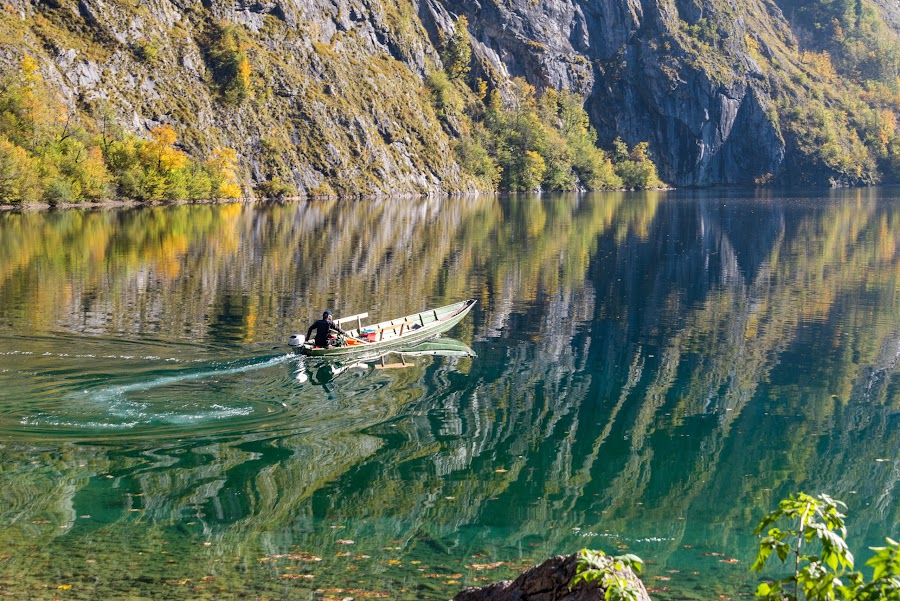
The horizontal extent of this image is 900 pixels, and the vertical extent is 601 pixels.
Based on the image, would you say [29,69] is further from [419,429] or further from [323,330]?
[419,429]

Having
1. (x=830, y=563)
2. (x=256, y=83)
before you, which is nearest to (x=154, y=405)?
(x=830, y=563)

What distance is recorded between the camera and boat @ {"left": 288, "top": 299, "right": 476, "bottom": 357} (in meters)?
31.7

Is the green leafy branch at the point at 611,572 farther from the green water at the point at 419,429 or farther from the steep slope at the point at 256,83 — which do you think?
the steep slope at the point at 256,83

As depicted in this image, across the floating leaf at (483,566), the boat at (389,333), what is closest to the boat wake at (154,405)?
the boat at (389,333)

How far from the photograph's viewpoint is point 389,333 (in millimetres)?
34750

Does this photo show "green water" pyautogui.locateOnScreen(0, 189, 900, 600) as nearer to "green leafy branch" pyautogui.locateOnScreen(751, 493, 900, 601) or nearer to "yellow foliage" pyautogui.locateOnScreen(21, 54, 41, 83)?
"green leafy branch" pyautogui.locateOnScreen(751, 493, 900, 601)

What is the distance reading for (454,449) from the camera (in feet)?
73.0

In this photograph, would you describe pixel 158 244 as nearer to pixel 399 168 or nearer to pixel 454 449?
pixel 454 449

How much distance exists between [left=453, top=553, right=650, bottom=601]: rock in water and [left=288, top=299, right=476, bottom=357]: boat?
21.5m

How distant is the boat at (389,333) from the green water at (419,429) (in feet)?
2.53

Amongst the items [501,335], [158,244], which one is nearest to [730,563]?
[501,335]

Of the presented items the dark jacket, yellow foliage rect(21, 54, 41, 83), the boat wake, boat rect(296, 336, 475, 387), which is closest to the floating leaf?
the boat wake

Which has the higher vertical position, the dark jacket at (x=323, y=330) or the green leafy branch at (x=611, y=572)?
→ the green leafy branch at (x=611, y=572)

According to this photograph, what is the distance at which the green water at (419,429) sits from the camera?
15.9 m
